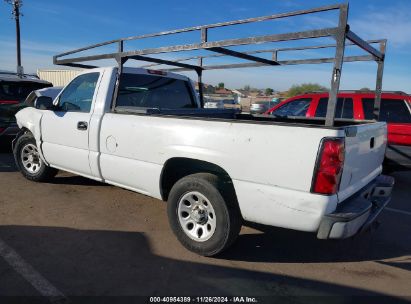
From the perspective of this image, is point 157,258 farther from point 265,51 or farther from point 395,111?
point 395,111

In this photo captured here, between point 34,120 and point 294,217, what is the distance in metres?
4.34

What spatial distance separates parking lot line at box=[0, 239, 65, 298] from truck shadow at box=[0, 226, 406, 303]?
0.13ft

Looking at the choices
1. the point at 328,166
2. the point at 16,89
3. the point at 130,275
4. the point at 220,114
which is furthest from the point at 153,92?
the point at 16,89

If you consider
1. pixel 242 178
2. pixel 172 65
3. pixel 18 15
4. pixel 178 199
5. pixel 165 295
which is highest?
pixel 18 15

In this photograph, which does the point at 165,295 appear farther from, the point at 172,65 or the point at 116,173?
the point at 172,65

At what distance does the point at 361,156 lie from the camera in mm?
3439

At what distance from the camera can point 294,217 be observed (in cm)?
308

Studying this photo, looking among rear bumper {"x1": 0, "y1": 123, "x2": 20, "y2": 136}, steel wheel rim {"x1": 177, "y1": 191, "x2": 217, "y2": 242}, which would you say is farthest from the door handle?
rear bumper {"x1": 0, "y1": 123, "x2": 20, "y2": 136}

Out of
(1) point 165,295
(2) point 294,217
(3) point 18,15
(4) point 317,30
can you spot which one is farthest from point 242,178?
(3) point 18,15

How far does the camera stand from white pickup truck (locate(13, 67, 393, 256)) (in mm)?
2975

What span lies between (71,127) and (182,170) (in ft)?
6.03

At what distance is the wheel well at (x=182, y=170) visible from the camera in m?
3.64

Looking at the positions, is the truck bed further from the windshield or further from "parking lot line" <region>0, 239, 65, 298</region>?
the windshield

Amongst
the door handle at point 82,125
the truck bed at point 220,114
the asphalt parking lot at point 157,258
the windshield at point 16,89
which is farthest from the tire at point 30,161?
the windshield at point 16,89
